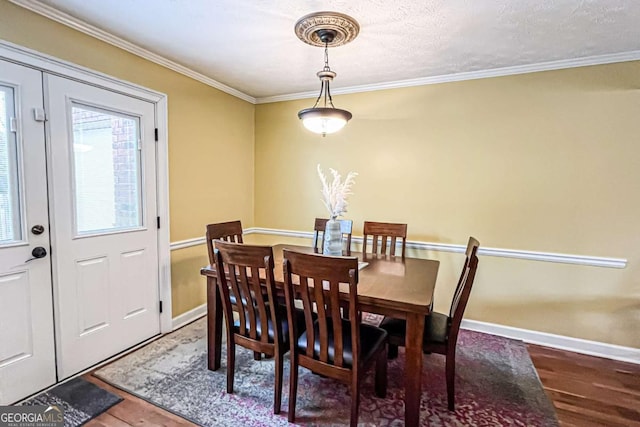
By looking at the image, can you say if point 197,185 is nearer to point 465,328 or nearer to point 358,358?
point 358,358

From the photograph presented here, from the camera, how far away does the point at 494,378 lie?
2.35 meters

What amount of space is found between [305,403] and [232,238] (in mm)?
1443

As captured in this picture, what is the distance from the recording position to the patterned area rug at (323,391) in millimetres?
1930

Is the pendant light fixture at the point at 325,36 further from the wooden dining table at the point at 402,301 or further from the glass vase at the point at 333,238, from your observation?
the wooden dining table at the point at 402,301

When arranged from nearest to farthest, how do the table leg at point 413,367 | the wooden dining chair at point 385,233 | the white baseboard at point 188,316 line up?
the table leg at point 413,367 < the wooden dining chair at point 385,233 < the white baseboard at point 188,316

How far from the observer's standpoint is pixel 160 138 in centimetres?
281

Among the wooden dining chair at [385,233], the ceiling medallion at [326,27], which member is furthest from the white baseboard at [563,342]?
the ceiling medallion at [326,27]

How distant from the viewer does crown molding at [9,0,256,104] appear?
197 cm

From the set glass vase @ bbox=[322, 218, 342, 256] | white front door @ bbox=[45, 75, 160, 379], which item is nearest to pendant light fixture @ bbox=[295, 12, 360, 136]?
glass vase @ bbox=[322, 218, 342, 256]

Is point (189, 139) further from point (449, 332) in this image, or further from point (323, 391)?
point (449, 332)

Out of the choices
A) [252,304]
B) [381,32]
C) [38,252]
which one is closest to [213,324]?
[252,304]

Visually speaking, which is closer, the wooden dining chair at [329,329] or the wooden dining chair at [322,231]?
the wooden dining chair at [329,329]

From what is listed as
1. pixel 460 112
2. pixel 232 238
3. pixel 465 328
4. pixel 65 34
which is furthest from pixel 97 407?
pixel 460 112

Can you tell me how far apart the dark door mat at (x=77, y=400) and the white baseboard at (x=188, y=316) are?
0.91m
